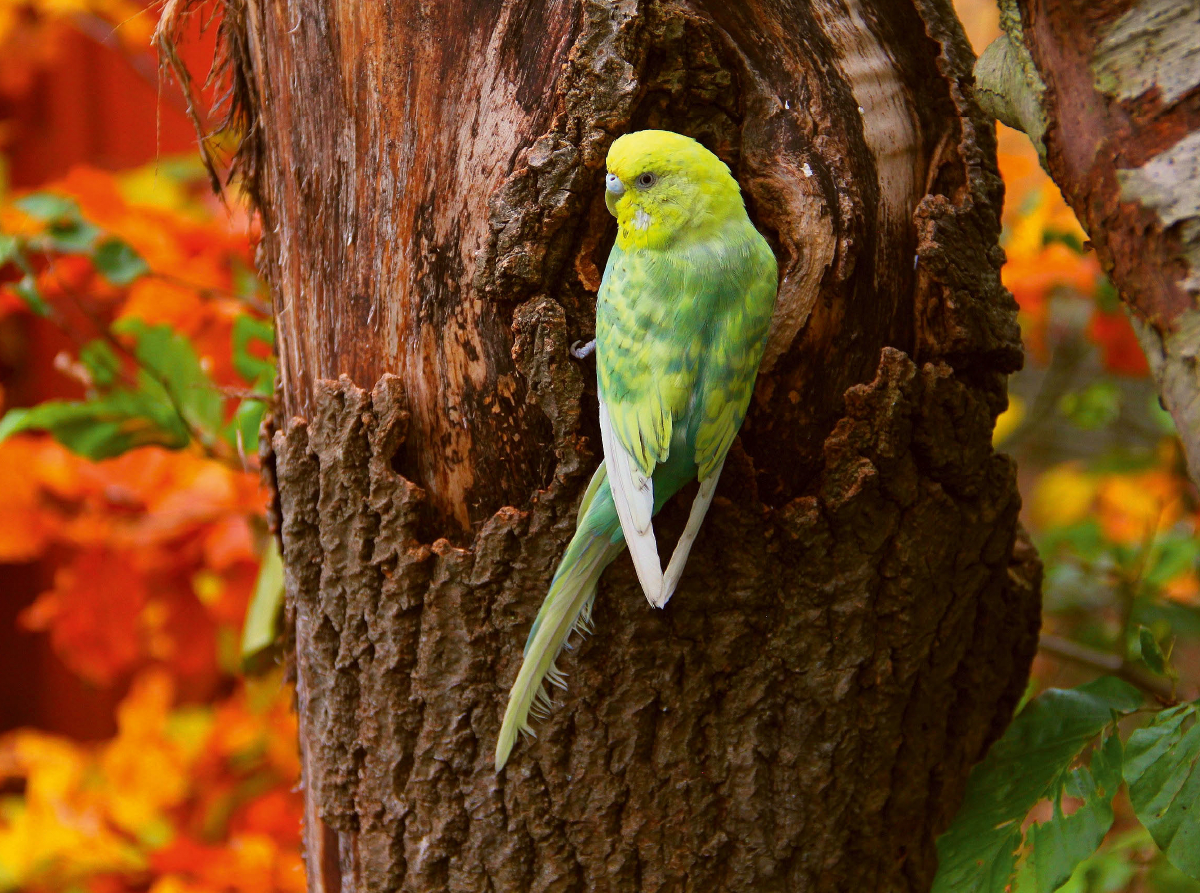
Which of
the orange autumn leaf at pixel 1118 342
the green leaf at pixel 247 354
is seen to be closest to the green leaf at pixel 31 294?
the green leaf at pixel 247 354

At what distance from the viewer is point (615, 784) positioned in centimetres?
122

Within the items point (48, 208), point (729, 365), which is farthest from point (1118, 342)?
point (48, 208)

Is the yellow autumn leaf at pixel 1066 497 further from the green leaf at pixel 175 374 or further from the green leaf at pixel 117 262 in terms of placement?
the green leaf at pixel 117 262

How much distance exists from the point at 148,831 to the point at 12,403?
1897 millimetres

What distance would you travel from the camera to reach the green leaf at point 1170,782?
1051 mm

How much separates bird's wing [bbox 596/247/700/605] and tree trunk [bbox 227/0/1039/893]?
84 mm

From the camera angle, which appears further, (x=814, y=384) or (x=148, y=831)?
(x=148, y=831)

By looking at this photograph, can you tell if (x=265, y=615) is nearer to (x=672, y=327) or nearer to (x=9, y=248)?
(x=9, y=248)

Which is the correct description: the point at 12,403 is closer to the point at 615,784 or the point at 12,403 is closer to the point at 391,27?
the point at 391,27

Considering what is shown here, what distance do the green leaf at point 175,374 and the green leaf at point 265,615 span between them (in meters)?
0.34

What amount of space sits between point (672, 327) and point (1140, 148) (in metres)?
0.52

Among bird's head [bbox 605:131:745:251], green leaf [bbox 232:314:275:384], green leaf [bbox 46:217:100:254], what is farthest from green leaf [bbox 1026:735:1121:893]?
green leaf [bbox 46:217:100:254]

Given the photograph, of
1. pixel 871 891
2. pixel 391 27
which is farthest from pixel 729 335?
pixel 871 891

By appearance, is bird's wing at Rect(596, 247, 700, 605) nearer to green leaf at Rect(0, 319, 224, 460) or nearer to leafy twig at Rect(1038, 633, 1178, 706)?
green leaf at Rect(0, 319, 224, 460)
